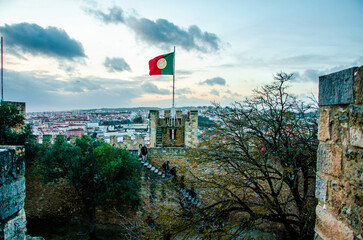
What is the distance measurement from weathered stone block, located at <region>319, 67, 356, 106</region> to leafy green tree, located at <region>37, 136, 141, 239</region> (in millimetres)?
8329

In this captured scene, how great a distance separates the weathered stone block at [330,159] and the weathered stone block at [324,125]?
6 cm

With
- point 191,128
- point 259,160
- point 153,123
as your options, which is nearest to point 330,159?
point 259,160

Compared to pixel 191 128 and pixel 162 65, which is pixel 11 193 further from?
pixel 191 128

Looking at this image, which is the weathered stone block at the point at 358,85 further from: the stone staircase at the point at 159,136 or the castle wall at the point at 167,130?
the stone staircase at the point at 159,136

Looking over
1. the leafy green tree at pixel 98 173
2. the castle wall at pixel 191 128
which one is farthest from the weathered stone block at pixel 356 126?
the castle wall at pixel 191 128

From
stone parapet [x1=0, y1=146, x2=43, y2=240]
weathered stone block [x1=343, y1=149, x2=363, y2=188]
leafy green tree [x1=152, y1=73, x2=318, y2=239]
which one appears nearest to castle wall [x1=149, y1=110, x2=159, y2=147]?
leafy green tree [x1=152, y1=73, x2=318, y2=239]

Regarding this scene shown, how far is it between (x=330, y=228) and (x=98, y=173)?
9187mm

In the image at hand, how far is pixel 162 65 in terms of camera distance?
11.9 meters

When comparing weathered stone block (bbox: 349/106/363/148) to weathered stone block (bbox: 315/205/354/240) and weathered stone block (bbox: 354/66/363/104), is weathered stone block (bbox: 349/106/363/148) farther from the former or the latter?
weathered stone block (bbox: 315/205/354/240)

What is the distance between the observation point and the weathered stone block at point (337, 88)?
1.70m

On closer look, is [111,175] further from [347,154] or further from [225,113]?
[347,154]

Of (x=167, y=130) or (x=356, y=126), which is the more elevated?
(x=356, y=126)

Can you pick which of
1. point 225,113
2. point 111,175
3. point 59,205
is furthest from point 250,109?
point 59,205

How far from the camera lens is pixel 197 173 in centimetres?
1068
